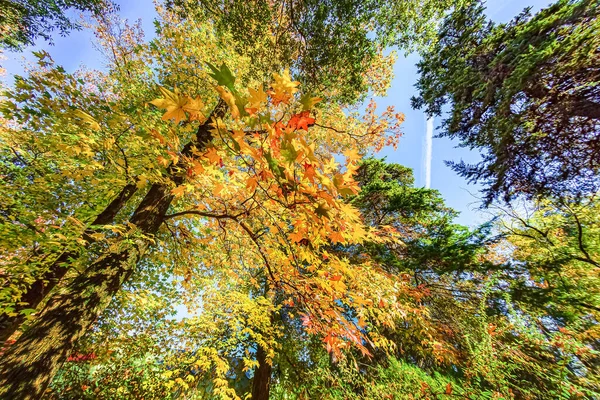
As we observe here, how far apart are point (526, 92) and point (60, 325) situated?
8.07 meters

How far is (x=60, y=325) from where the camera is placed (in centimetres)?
228

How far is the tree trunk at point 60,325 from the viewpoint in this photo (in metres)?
1.96

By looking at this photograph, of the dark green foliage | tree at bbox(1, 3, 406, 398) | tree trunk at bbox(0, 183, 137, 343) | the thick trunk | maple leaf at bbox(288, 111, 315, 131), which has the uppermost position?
the dark green foliage

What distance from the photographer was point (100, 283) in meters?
2.62

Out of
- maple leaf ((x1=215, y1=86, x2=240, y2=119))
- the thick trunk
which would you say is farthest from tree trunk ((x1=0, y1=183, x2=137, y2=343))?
the thick trunk

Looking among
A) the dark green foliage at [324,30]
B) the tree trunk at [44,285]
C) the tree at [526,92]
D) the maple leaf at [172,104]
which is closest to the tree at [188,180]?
the maple leaf at [172,104]

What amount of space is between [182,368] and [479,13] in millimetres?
10641

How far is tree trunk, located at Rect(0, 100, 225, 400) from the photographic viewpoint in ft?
6.43

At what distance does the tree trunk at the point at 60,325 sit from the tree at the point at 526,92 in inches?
234

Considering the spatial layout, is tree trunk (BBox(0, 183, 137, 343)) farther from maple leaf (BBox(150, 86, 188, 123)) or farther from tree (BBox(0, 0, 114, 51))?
tree (BBox(0, 0, 114, 51))

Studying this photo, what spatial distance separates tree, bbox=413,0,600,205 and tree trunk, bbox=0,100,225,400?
595 cm

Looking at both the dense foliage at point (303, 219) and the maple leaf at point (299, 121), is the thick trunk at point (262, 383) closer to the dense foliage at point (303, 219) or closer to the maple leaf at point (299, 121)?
the dense foliage at point (303, 219)

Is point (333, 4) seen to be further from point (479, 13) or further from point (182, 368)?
point (182, 368)

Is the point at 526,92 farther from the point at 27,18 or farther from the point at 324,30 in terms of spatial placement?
the point at 27,18
